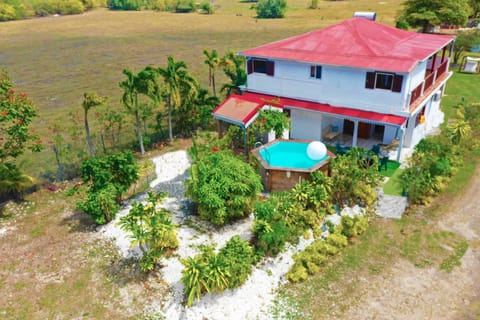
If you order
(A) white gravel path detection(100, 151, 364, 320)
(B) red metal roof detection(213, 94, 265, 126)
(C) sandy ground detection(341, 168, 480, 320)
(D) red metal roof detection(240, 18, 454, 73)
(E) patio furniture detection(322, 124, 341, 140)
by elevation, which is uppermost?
(D) red metal roof detection(240, 18, 454, 73)

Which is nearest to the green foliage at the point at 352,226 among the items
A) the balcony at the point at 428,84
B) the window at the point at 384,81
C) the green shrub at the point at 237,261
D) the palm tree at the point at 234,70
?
the green shrub at the point at 237,261

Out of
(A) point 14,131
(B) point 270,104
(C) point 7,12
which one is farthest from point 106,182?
(C) point 7,12

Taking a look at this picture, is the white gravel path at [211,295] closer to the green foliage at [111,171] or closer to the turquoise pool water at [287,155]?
the green foliage at [111,171]

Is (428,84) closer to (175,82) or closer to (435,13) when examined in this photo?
(175,82)

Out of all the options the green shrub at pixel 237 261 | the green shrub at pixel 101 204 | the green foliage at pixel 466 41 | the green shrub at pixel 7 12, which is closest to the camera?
the green shrub at pixel 237 261

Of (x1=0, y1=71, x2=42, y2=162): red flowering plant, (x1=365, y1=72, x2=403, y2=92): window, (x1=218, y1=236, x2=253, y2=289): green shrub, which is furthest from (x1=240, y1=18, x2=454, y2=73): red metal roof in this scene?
(x1=0, y1=71, x2=42, y2=162): red flowering plant

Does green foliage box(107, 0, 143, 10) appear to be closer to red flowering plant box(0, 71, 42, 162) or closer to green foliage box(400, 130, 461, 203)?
red flowering plant box(0, 71, 42, 162)
